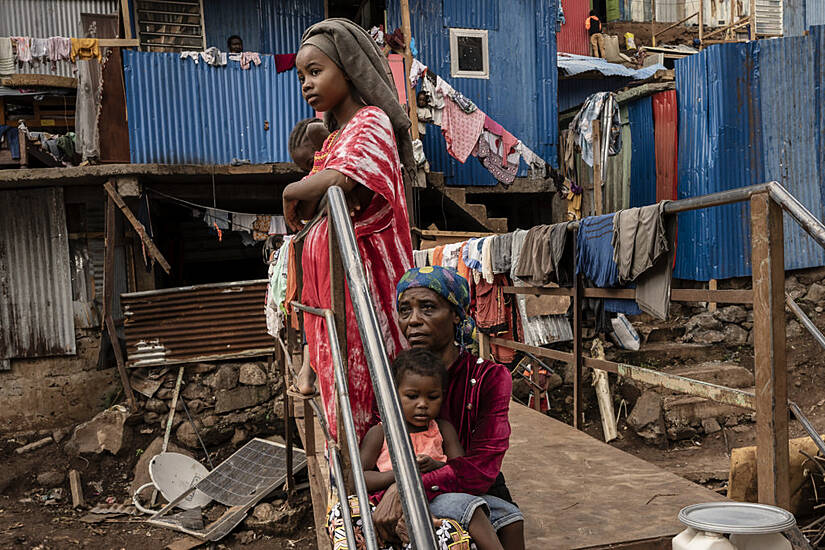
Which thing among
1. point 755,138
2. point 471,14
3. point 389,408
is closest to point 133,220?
point 471,14

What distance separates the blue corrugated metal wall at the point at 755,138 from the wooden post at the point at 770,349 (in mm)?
7570

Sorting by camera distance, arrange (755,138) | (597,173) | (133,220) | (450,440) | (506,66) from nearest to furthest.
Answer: (450,440)
(133,220)
(755,138)
(597,173)
(506,66)

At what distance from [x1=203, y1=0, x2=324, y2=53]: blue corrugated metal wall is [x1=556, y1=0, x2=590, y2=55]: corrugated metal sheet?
22.8 ft

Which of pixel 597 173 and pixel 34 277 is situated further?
pixel 34 277

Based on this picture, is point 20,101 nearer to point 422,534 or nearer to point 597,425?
point 597,425

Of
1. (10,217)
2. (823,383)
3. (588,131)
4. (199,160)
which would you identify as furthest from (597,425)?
(10,217)

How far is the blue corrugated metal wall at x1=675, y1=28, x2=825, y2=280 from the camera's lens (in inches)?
359

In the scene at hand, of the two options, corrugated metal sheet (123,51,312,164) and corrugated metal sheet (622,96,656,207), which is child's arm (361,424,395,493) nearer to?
corrugated metal sheet (123,51,312,164)

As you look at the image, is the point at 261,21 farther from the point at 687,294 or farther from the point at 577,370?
the point at 687,294

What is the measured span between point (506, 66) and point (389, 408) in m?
11.5

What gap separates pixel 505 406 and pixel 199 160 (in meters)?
8.40

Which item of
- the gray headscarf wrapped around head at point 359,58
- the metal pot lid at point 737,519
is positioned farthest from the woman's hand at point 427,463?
the gray headscarf wrapped around head at point 359,58

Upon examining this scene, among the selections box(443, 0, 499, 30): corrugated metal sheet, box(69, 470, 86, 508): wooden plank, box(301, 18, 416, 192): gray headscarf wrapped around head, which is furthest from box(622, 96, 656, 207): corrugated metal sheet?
box(69, 470, 86, 508): wooden plank

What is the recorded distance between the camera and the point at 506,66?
11750mm
